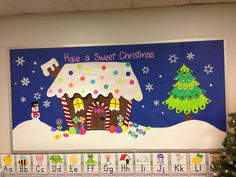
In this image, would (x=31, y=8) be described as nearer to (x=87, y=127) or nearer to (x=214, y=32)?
(x=87, y=127)

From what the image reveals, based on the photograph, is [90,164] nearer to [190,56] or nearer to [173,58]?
[173,58]

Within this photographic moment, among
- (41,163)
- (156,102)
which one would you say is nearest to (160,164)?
(156,102)

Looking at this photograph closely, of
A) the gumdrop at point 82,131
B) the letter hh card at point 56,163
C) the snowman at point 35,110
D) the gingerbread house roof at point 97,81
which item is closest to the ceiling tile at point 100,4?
the gingerbread house roof at point 97,81

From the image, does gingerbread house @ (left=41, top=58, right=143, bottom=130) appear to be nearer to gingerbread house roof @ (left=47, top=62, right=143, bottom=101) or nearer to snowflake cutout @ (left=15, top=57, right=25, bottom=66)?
gingerbread house roof @ (left=47, top=62, right=143, bottom=101)

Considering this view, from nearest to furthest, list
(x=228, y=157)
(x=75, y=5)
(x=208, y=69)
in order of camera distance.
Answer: (x=228, y=157) < (x=75, y=5) < (x=208, y=69)

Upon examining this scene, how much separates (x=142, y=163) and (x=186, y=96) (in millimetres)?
826

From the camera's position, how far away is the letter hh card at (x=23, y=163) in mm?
2369

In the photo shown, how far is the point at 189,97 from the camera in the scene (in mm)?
2232

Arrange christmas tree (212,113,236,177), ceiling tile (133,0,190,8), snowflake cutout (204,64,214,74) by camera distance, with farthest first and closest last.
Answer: snowflake cutout (204,64,214,74) < ceiling tile (133,0,190,8) < christmas tree (212,113,236,177)

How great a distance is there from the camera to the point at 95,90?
231 centimetres

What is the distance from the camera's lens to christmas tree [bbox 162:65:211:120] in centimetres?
223

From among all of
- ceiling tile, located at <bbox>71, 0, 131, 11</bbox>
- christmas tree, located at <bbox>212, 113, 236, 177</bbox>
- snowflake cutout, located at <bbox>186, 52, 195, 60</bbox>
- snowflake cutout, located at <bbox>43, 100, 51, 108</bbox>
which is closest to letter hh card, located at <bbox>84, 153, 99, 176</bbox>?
snowflake cutout, located at <bbox>43, 100, 51, 108</bbox>

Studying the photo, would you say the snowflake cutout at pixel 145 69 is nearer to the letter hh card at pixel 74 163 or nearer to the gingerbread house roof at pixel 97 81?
the gingerbread house roof at pixel 97 81

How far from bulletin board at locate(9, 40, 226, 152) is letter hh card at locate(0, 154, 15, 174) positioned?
0.54 feet
